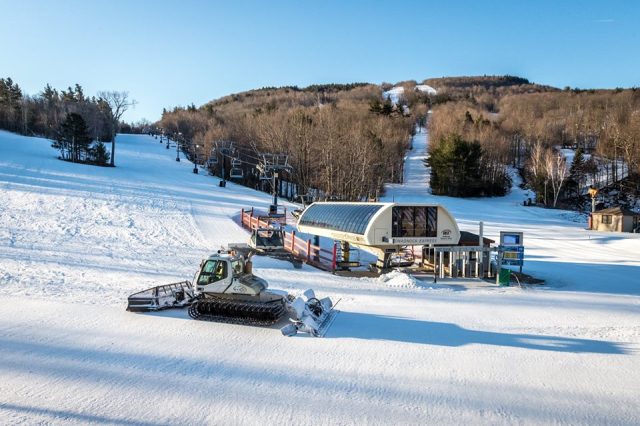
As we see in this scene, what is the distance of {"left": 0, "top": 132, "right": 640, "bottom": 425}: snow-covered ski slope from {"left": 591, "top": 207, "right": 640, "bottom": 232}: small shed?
20.1 metres

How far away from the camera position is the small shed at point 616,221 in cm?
3637

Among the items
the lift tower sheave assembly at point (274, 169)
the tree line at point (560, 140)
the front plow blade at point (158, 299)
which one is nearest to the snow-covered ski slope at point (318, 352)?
the front plow blade at point (158, 299)

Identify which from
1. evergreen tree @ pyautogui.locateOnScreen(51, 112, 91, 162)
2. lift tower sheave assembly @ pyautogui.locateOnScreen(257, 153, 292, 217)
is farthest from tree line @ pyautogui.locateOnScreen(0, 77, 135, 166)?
lift tower sheave assembly @ pyautogui.locateOnScreen(257, 153, 292, 217)

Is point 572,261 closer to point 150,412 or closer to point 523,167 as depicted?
point 150,412

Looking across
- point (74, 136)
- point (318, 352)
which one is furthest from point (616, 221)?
point (74, 136)

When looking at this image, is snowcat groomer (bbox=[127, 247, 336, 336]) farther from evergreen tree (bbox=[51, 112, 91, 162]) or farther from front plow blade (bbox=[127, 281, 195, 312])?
evergreen tree (bbox=[51, 112, 91, 162])

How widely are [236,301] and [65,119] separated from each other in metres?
53.8

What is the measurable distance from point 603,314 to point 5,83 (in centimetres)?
10304

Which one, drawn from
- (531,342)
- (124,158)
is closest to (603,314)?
(531,342)

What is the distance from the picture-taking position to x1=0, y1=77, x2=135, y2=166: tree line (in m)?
50.0

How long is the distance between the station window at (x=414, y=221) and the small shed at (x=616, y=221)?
27.8 meters

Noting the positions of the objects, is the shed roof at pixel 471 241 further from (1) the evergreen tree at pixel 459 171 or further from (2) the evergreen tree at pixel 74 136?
(2) the evergreen tree at pixel 74 136

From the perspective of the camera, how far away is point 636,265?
2136cm

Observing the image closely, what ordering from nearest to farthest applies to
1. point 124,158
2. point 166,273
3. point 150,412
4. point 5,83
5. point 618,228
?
1. point 150,412
2. point 166,273
3. point 618,228
4. point 124,158
5. point 5,83
